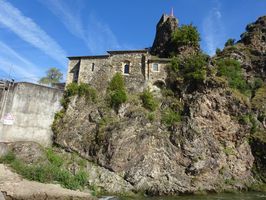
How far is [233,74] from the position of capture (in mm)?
41562

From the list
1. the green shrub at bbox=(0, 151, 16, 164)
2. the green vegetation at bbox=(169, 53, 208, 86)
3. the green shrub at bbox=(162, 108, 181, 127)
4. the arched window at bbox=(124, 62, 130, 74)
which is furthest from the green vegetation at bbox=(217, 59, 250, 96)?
the green shrub at bbox=(0, 151, 16, 164)

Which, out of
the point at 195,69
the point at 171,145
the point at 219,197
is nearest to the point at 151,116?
the point at 171,145

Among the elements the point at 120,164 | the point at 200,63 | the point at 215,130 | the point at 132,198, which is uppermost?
the point at 200,63

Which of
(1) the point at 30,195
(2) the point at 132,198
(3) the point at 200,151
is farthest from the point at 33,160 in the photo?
(3) the point at 200,151

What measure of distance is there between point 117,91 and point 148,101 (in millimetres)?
3800

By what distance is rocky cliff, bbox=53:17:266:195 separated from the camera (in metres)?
28.9

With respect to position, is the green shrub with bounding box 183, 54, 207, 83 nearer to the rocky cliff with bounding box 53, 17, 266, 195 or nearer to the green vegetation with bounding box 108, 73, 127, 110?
the rocky cliff with bounding box 53, 17, 266, 195

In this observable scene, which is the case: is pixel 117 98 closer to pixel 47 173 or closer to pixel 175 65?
pixel 175 65

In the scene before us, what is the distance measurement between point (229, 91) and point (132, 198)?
18999 mm

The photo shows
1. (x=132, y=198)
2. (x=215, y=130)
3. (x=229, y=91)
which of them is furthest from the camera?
(x=229, y=91)

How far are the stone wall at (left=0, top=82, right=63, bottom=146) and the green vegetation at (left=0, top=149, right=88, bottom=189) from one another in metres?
3.02

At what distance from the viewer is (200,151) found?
30984mm

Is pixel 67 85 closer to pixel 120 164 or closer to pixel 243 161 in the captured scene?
pixel 120 164

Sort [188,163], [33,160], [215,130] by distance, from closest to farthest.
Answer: [33,160], [188,163], [215,130]
